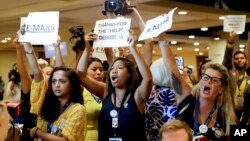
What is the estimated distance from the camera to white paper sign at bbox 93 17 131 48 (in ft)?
10.6

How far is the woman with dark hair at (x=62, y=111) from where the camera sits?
288 centimetres

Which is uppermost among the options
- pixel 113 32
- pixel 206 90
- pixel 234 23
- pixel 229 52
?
pixel 234 23

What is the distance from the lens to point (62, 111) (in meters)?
2.98

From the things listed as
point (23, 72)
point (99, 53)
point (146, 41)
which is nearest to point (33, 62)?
point (23, 72)

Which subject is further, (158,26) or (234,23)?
(234,23)

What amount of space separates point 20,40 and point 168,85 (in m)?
1.11

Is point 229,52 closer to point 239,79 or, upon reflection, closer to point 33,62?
point 239,79

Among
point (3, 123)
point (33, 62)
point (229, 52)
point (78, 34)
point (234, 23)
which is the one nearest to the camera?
point (3, 123)

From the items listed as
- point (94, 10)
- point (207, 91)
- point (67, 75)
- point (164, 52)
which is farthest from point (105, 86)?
point (94, 10)

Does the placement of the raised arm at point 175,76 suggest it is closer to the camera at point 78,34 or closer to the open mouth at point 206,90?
the open mouth at point 206,90

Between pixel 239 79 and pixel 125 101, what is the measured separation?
2.16 metres

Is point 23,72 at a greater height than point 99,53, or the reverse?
point 99,53

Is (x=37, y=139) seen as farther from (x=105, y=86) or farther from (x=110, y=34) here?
(x=110, y=34)

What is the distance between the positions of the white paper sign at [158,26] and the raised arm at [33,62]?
731 mm
